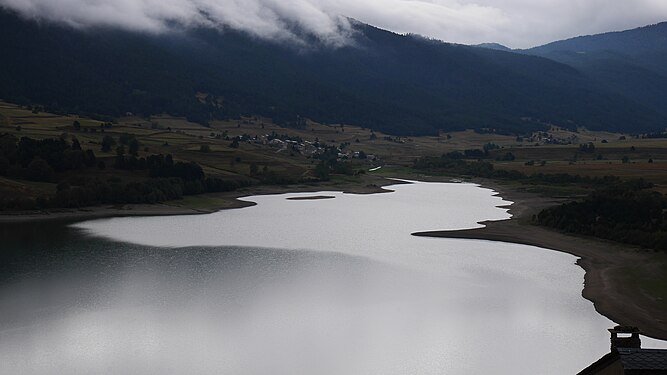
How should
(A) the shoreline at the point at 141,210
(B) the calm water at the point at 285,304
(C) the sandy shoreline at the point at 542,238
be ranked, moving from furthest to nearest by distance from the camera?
(A) the shoreline at the point at 141,210 < (C) the sandy shoreline at the point at 542,238 < (B) the calm water at the point at 285,304

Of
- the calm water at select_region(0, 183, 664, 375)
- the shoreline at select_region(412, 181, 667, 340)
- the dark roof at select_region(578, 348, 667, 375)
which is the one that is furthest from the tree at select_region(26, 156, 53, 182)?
the dark roof at select_region(578, 348, 667, 375)

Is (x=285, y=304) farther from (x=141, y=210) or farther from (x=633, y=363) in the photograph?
(x=141, y=210)

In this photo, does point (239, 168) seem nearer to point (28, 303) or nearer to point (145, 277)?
point (145, 277)

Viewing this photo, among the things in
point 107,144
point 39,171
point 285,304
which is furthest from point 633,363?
point 107,144

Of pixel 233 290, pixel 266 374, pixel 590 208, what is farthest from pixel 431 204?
pixel 266 374

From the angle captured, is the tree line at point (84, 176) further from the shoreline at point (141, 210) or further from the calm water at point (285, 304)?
the calm water at point (285, 304)

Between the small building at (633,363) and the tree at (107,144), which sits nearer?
the small building at (633,363)

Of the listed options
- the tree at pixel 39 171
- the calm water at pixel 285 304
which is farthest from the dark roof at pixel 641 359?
the tree at pixel 39 171
